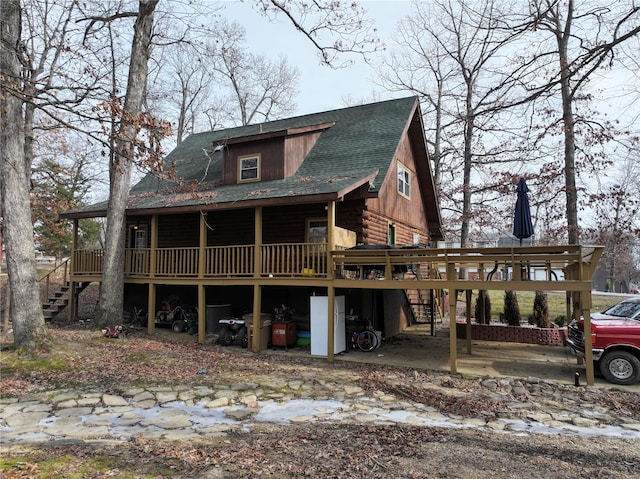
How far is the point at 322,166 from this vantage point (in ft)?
51.3

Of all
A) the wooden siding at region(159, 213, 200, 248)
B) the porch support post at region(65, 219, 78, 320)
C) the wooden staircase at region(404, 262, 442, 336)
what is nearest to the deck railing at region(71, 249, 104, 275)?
the porch support post at region(65, 219, 78, 320)

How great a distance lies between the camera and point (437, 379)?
960 cm

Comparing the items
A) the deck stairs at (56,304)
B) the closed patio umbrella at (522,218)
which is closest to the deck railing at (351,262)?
the closed patio umbrella at (522,218)

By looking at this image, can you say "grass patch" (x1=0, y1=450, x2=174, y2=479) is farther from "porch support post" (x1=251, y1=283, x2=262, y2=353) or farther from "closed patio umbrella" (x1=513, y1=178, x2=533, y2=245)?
"closed patio umbrella" (x1=513, y1=178, x2=533, y2=245)

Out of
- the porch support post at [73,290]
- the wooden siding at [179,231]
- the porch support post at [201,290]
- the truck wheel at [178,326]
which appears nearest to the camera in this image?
the porch support post at [201,290]

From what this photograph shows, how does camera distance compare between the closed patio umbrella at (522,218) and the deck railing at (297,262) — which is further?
the deck railing at (297,262)

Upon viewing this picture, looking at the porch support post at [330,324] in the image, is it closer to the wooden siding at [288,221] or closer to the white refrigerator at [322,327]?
the white refrigerator at [322,327]

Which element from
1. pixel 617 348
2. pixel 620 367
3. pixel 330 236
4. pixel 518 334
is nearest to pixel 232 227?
pixel 330 236

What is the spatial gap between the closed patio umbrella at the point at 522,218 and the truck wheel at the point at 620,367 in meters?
3.44

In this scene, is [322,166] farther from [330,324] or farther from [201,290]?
[330,324]

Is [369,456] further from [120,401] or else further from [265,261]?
[265,261]

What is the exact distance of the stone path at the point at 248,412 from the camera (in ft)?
20.6

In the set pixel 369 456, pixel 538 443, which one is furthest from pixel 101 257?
pixel 538 443

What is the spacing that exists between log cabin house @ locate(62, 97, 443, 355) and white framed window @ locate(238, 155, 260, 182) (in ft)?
0.12
